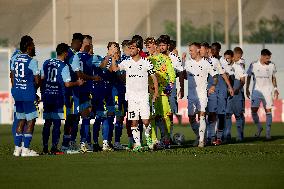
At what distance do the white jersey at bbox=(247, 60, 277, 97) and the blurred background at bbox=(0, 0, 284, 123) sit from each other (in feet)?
47.7

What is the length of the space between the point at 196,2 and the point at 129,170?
111 ft

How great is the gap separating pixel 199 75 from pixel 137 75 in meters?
2.95

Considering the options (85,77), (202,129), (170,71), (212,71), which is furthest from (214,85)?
(85,77)

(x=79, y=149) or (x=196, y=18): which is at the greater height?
(x=196, y=18)

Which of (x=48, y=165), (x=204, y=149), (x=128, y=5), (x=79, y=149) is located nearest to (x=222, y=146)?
(x=204, y=149)

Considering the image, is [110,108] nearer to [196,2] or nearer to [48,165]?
[48,165]

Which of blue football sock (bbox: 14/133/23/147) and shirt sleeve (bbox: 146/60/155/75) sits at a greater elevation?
shirt sleeve (bbox: 146/60/155/75)

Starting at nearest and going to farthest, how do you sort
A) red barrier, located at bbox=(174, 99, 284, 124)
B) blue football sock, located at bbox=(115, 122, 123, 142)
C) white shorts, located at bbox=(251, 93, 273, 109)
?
1. blue football sock, located at bbox=(115, 122, 123, 142)
2. white shorts, located at bbox=(251, 93, 273, 109)
3. red barrier, located at bbox=(174, 99, 284, 124)

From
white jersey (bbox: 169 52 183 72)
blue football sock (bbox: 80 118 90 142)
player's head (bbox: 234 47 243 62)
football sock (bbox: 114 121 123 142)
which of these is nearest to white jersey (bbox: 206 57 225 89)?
white jersey (bbox: 169 52 183 72)

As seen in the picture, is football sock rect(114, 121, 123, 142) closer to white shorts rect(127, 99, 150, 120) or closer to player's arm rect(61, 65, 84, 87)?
white shorts rect(127, 99, 150, 120)

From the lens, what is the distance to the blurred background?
150 feet

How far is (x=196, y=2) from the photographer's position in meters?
51.1

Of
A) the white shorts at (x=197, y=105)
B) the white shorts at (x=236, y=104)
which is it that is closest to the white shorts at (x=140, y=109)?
the white shorts at (x=197, y=105)

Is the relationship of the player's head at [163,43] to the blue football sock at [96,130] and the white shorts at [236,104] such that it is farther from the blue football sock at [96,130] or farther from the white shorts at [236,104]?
the white shorts at [236,104]
